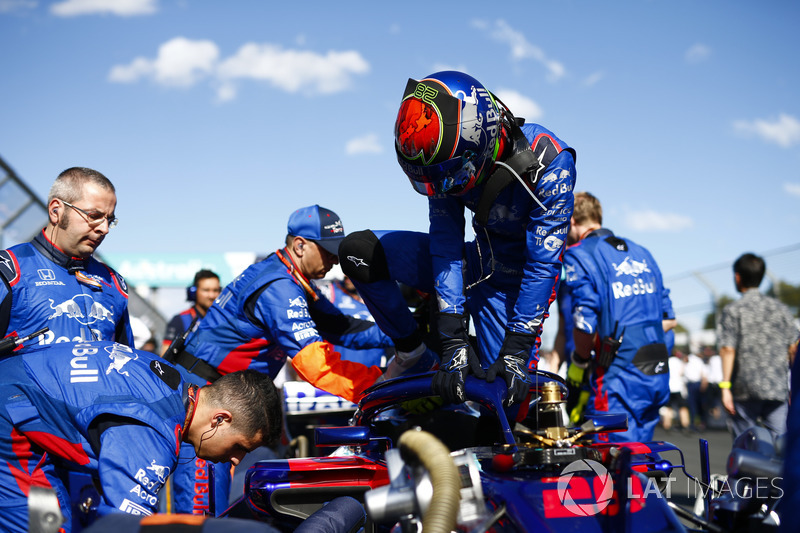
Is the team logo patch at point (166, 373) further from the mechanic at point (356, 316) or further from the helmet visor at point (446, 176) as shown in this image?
the mechanic at point (356, 316)

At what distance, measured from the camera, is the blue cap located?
4.89 metres

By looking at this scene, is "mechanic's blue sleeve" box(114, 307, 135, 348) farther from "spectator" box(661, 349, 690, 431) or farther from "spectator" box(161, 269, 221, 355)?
"spectator" box(661, 349, 690, 431)

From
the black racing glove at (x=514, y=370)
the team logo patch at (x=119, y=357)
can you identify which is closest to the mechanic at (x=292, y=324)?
the black racing glove at (x=514, y=370)

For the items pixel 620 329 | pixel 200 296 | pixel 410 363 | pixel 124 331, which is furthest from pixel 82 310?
pixel 200 296

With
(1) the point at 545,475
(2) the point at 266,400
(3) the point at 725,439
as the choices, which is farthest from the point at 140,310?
(1) the point at 545,475

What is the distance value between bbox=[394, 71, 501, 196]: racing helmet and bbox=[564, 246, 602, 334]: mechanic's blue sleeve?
1.86 meters

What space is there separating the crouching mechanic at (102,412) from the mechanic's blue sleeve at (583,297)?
2.63 m

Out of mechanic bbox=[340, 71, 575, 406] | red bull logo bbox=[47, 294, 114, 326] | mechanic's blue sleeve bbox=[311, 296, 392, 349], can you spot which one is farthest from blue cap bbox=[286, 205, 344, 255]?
red bull logo bbox=[47, 294, 114, 326]

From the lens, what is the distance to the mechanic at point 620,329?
4812 mm

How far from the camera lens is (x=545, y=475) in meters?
2.09

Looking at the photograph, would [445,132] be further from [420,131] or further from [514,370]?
[514,370]

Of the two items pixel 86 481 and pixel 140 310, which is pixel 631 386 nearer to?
pixel 86 481

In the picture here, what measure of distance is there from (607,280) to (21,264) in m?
3.50

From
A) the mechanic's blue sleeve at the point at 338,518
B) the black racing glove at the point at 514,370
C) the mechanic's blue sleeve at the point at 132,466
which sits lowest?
the mechanic's blue sleeve at the point at 338,518
